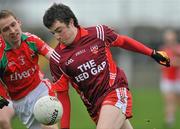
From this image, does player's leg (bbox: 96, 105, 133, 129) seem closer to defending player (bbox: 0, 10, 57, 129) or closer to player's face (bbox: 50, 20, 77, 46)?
player's face (bbox: 50, 20, 77, 46)

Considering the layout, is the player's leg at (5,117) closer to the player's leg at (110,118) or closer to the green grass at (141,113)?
the player's leg at (110,118)

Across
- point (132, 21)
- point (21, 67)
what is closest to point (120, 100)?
point (21, 67)

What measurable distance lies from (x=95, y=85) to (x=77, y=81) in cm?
23

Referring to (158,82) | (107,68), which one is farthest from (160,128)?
(158,82)

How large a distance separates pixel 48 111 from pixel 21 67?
1.59 m

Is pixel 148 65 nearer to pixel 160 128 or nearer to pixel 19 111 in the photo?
pixel 160 128

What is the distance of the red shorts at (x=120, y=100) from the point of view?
8.94m

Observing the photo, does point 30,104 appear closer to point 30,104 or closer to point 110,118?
point 30,104

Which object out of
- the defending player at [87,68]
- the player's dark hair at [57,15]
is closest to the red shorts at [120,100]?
the defending player at [87,68]

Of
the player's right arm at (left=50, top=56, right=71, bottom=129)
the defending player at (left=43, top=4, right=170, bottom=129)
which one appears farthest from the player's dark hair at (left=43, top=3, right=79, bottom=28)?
the player's right arm at (left=50, top=56, right=71, bottom=129)

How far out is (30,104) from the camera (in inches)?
416

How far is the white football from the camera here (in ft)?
28.7

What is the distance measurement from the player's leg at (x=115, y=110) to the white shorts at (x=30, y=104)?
1.74m

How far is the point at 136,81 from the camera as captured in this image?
2969 cm
